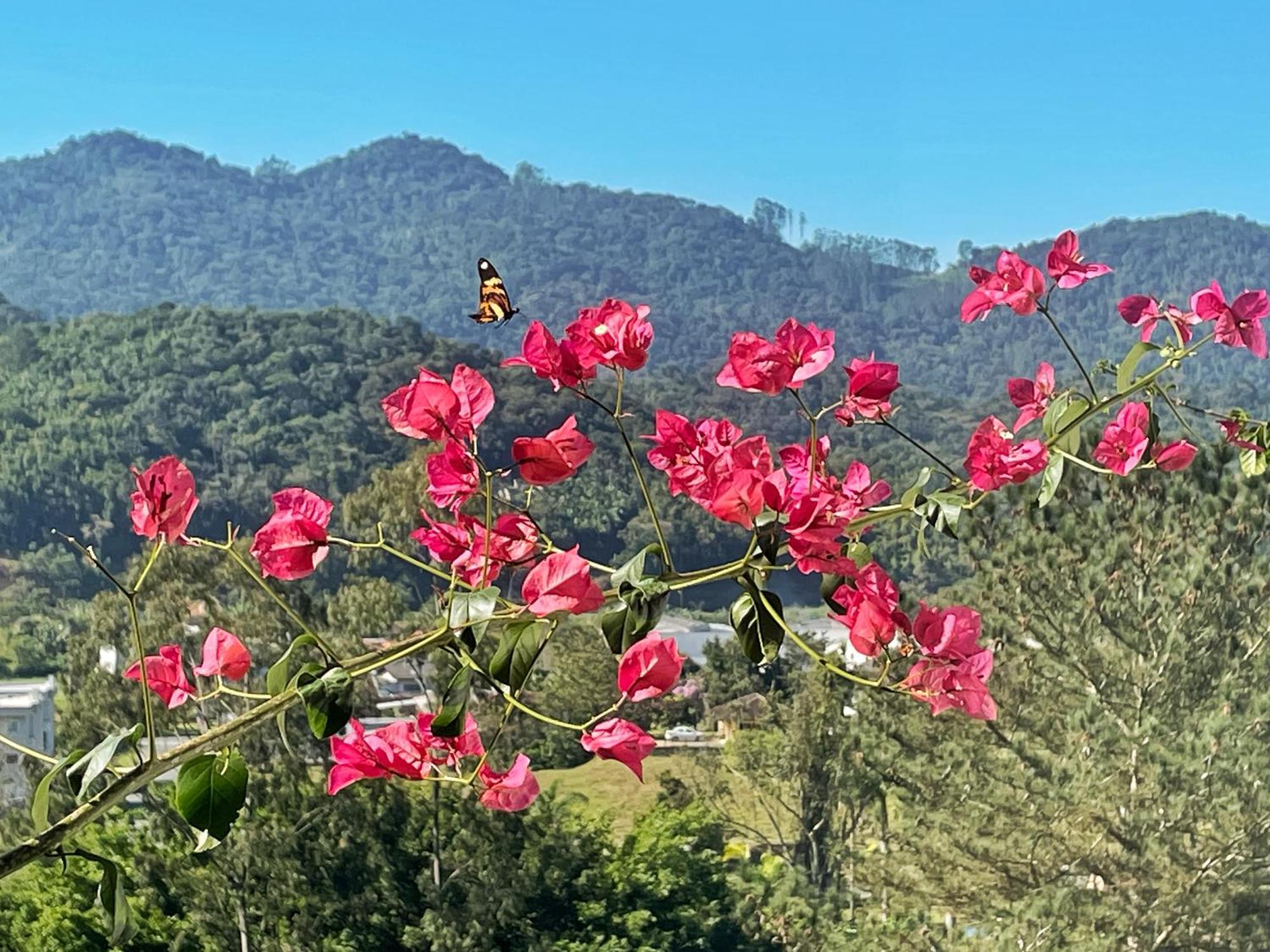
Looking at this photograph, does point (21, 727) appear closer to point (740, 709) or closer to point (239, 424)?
point (740, 709)

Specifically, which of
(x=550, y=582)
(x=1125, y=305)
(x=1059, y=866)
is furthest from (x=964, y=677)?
(x=1059, y=866)

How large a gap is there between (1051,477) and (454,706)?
258 mm

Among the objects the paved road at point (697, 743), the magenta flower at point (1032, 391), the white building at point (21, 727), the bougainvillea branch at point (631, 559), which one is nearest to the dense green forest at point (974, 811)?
the white building at point (21, 727)

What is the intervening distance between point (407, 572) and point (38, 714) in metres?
6.45

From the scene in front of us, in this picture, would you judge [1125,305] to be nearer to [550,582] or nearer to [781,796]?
[550,582]

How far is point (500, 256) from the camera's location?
228 feet

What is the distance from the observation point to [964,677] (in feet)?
1.42

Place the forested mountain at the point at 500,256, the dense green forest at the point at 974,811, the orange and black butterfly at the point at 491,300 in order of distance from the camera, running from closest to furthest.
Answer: the orange and black butterfly at the point at 491,300, the dense green forest at the point at 974,811, the forested mountain at the point at 500,256

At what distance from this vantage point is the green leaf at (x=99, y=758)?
1.16 feet

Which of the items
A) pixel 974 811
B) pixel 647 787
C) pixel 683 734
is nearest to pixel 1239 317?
pixel 974 811

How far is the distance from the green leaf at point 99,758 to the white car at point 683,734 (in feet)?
45.8

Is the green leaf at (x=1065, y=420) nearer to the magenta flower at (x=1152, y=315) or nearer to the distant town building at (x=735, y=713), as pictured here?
the magenta flower at (x=1152, y=315)

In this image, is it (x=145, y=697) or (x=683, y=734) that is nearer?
(x=145, y=697)

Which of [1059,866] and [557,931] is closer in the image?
[1059,866]
